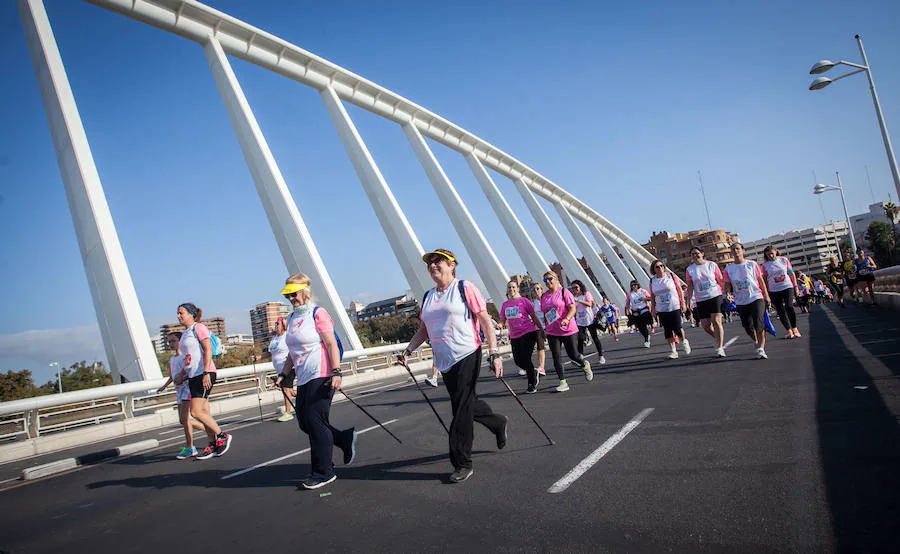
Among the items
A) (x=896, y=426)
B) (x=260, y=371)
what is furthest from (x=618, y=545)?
(x=260, y=371)

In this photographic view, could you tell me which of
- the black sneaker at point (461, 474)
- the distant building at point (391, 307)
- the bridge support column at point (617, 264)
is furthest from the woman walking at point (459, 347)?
the distant building at point (391, 307)

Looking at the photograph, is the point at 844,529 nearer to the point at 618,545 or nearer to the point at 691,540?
the point at 691,540

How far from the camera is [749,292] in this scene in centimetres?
864

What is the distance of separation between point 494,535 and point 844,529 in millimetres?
1614

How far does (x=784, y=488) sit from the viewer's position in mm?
2781

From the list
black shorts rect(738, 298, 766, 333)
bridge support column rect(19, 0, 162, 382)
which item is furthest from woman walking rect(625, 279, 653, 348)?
bridge support column rect(19, 0, 162, 382)

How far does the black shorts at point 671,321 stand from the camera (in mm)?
9812

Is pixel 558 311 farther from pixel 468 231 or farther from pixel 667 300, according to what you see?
pixel 468 231

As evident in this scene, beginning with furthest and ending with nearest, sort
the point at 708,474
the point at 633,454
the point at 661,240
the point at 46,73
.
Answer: the point at 661,240
the point at 46,73
the point at 633,454
the point at 708,474

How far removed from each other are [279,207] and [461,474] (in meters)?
17.0

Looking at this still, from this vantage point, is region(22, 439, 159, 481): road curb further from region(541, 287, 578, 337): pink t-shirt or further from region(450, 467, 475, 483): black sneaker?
region(541, 287, 578, 337): pink t-shirt

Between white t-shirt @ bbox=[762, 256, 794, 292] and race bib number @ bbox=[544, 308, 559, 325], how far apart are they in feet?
18.8

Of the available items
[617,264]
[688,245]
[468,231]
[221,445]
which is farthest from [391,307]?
[221,445]

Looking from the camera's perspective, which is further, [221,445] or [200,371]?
[221,445]
